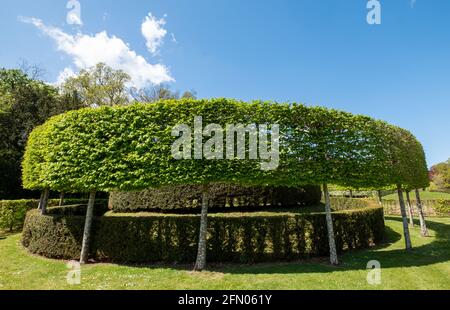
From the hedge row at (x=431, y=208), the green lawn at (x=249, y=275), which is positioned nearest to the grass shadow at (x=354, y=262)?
the green lawn at (x=249, y=275)

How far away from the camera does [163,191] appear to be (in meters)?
18.7

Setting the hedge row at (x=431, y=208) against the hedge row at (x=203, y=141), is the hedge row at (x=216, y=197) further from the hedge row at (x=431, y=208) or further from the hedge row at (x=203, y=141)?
the hedge row at (x=431, y=208)

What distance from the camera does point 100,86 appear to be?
133 feet

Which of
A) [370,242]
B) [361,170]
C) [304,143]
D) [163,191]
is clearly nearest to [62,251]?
[163,191]

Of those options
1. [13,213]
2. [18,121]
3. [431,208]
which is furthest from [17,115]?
[431,208]

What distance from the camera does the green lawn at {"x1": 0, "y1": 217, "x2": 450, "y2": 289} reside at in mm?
7629

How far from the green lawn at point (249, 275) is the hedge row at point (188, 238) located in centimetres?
52

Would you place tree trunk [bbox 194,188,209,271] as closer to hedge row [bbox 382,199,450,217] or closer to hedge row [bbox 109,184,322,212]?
hedge row [bbox 109,184,322,212]

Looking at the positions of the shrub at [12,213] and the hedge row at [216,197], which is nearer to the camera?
the shrub at [12,213]

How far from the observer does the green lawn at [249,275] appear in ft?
25.0

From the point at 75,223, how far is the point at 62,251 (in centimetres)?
120

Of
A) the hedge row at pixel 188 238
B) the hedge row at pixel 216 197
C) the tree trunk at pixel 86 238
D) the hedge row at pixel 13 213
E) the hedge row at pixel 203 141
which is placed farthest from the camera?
the hedge row at pixel 216 197

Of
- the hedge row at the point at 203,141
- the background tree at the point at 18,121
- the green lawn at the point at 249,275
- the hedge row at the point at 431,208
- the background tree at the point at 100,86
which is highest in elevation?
the background tree at the point at 100,86
